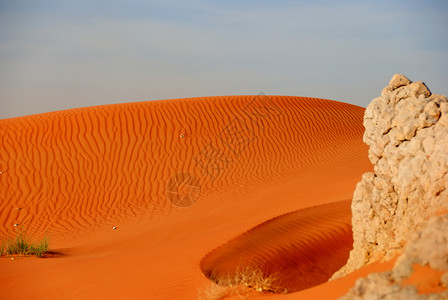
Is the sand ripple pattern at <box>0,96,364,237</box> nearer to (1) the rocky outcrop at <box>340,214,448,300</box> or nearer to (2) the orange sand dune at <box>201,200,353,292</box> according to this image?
(2) the orange sand dune at <box>201,200,353,292</box>

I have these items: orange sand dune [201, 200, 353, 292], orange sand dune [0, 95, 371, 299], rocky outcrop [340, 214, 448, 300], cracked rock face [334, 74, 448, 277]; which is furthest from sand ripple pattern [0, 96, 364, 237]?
rocky outcrop [340, 214, 448, 300]

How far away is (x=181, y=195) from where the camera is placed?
16.0 meters

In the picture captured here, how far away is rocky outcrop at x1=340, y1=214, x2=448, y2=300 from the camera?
10.9 ft

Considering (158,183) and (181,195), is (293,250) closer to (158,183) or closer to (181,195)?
(181,195)

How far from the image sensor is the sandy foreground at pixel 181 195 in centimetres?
736

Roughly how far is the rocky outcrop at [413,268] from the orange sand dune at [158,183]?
10.6ft

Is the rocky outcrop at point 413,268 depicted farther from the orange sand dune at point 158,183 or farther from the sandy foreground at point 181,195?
the orange sand dune at point 158,183

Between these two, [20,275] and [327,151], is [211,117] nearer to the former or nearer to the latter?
[327,151]

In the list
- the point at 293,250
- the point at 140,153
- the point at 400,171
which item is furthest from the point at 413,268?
the point at 140,153

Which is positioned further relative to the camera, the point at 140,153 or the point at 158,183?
the point at 140,153

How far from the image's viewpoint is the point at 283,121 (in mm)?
22953

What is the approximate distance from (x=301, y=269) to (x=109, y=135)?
13001mm

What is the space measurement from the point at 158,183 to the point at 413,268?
13.8 m

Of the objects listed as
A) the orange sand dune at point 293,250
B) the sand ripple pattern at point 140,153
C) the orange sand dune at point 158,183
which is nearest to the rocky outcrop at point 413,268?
the orange sand dune at point 158,183
